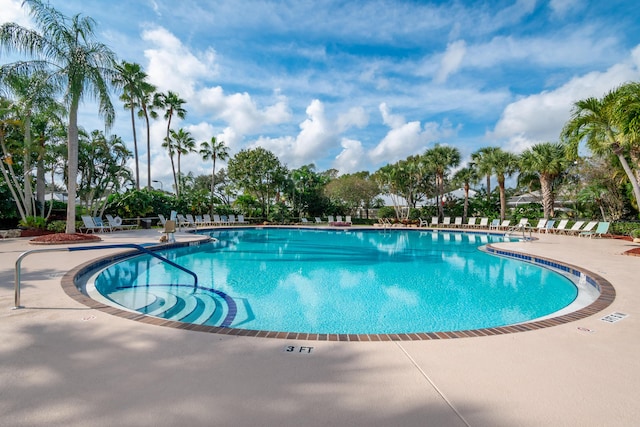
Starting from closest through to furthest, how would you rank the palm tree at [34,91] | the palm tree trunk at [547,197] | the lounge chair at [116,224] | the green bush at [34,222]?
the palm tree at [34,91]
the green bush at [34,222]
the lounge chair at [116,224]
the palm tree trunk at [547,197]

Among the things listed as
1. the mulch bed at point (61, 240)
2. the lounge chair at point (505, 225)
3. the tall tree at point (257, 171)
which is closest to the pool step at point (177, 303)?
the mulch bed at point (61, 240)

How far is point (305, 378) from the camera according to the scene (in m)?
2.61

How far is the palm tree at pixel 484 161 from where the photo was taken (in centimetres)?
2581

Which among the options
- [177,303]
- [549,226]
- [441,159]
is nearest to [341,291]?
[177,303]

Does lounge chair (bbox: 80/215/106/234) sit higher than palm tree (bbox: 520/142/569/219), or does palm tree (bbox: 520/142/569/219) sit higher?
palm tree (bbox: 520/142/569/219)

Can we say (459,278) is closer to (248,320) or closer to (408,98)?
(248,320)

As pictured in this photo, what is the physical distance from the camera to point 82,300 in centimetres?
478

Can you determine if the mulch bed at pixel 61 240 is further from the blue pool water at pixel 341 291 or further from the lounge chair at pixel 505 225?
the lounge chair at pixel 505 225

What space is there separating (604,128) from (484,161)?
1554 centimetres

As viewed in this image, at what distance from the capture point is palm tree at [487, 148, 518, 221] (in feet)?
82.2

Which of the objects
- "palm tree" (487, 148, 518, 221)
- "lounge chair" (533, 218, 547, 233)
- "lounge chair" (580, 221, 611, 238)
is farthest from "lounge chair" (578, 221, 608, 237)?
"palm tree" (487, 148, 518, 221)

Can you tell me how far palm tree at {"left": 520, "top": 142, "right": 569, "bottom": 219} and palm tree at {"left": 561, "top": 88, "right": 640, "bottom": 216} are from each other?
1062cm

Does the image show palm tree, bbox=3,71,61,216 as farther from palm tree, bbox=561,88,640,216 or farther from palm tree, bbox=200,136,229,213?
palm tree, bbox=561,88,640,216

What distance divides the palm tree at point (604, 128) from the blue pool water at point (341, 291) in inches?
190
